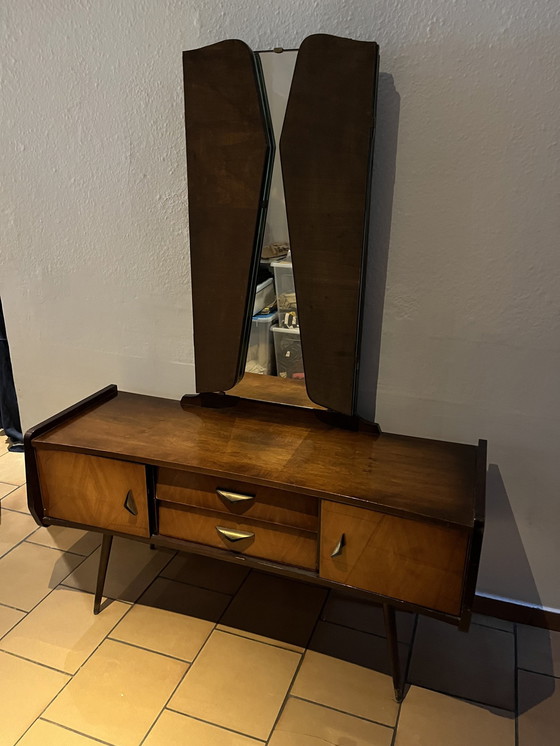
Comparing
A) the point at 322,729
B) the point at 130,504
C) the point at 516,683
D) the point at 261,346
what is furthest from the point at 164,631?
the point at 516,683

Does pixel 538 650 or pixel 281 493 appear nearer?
pixel 281 493

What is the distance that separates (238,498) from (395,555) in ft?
1.32

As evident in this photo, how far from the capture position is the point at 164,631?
1794 mm

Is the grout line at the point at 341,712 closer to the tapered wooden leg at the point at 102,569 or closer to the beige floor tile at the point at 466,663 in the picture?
the beige floor tile at the point at 466,663

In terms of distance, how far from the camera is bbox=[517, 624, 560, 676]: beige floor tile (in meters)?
1.68

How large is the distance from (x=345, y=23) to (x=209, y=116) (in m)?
0.40

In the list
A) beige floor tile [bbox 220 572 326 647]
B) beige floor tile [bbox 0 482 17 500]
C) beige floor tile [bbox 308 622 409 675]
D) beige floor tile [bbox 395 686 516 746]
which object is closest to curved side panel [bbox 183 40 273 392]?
beige floor tile [bbox 220 572 326 647]

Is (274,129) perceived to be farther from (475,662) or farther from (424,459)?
(475,662)

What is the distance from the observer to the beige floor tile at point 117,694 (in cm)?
150

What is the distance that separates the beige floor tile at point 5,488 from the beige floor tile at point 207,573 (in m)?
0.88

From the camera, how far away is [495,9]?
137cm

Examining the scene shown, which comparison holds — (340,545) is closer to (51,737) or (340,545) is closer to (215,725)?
(215,725)

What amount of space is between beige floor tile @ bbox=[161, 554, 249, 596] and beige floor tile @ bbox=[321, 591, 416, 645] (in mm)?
314

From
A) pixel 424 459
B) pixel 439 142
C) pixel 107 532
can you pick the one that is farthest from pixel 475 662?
pixel 439 142
